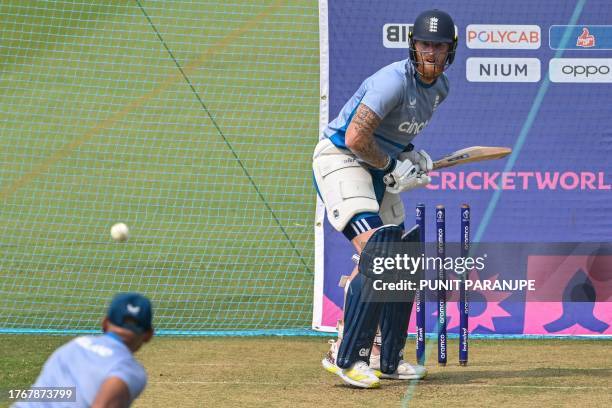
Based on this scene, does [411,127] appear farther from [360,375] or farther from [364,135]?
[360,375]

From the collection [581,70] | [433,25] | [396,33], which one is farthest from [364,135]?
[581,70]

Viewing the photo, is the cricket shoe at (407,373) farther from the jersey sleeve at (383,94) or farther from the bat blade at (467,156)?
the jersey sleeve at (383,94)

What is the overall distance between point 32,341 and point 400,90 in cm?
376

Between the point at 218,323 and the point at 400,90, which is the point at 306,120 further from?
the point at 400,90

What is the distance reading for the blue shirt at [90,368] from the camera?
368 centimetres

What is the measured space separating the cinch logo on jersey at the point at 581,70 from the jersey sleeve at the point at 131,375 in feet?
20.6

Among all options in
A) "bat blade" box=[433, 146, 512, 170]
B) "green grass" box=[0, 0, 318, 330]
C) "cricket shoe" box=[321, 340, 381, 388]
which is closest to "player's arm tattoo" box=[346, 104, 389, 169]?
"bat blade" box=[433, 146, 512, 170]

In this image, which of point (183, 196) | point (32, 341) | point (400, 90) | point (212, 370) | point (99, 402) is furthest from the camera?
point (183, 196)

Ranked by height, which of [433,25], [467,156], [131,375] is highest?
[433,25]

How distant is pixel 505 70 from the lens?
30.3 feet

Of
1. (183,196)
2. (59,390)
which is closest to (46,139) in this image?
(183,196)

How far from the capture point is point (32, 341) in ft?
28.5

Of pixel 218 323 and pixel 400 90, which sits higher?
pixel 400 90

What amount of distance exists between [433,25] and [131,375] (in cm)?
392
